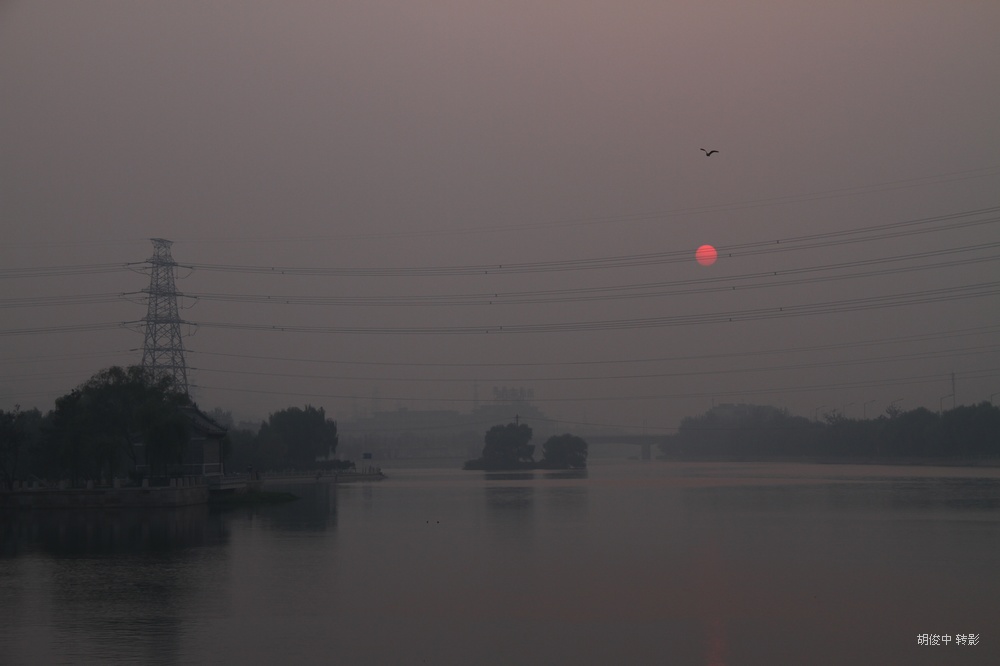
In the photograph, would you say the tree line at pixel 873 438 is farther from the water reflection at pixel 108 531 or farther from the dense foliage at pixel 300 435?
the water reflection at pixel 108 531

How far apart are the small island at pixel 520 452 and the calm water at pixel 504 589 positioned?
78507mm

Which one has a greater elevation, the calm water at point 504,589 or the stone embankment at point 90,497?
the stone embankment at point 90,497

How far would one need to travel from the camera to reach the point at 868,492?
50.8m

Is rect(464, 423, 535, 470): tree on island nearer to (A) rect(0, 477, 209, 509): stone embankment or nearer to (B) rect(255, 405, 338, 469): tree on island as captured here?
(B) rect(255, 405, 338, 469): tree on island

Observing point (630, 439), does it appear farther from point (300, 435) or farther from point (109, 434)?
point (109, 434)

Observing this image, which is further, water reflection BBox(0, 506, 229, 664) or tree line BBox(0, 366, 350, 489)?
tree line BBox(0, 366, 350, 489)

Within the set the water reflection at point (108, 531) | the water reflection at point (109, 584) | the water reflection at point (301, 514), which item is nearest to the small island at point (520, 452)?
the water reflection at point (301, 514)

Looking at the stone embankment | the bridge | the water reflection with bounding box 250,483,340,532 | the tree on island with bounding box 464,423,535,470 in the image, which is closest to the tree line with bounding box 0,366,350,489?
the stone embankment

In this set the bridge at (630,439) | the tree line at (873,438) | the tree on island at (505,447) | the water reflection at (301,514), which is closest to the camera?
the water reflection at (301,514)

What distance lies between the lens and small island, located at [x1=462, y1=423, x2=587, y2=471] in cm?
11569

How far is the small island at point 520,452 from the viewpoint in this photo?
11569 centimetres

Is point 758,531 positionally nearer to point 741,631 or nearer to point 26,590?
point 741,631

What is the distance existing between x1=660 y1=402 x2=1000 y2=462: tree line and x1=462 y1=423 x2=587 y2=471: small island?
3000cm

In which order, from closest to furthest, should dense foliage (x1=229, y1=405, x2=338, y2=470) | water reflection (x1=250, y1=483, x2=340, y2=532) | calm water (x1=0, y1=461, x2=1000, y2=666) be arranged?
calm water (x1=0, y1=461, x2=1000, y2=666), water reflection (x1=250, y1=483, x2=340, y2=532), dense foliage (x1=229, y1=405, x2=338, y2=470)
